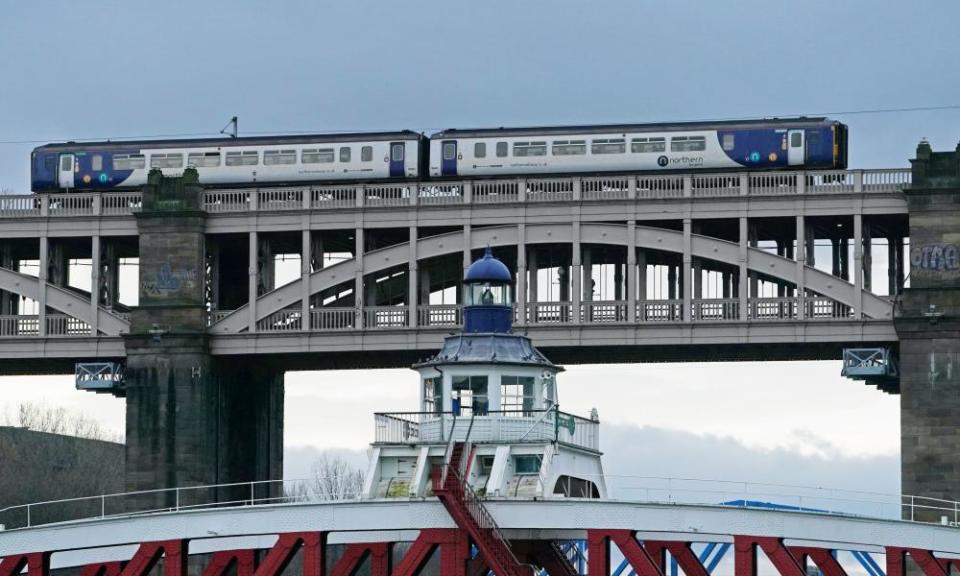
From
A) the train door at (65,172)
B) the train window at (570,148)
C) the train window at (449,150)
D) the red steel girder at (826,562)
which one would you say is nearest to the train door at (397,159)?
the train window at (449,150)

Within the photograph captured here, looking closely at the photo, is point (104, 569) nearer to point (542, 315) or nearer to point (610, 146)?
point (542, 315)

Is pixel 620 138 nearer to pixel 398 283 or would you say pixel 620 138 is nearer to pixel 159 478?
pixel 398 283

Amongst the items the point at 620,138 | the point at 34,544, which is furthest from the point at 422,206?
the point at 34,544

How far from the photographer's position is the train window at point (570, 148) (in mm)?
113500

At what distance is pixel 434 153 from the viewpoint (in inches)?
4518

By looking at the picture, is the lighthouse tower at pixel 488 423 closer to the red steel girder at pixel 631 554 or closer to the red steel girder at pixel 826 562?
the red steel girder at pixel 631 554

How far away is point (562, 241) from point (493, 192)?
14.4 ft

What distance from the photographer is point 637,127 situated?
113062mm

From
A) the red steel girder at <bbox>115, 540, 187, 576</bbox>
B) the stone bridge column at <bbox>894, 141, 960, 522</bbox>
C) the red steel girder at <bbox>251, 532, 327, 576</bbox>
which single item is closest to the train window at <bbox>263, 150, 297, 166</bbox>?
the stone bridge column at <bbox>894, 141, 960, 522</bbox>

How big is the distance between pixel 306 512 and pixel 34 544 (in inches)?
→ 334

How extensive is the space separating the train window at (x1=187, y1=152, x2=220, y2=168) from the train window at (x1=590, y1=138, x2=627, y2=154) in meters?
19.4

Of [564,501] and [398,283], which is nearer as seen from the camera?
[564,501]

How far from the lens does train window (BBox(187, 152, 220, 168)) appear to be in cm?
11812

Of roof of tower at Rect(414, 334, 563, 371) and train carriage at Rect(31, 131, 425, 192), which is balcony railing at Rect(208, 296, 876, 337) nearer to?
train carriage at Rect(31, 131, 425, 192)
